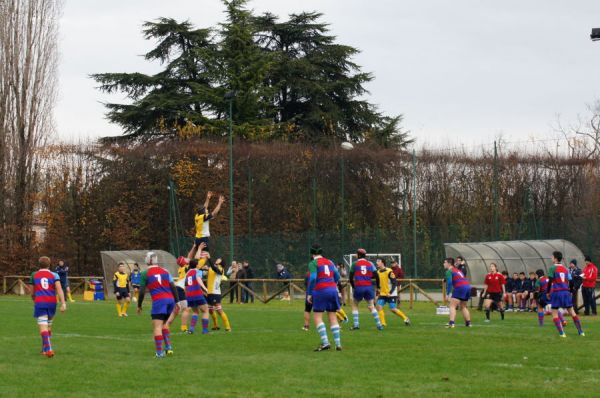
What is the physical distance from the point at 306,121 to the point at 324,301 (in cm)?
4365

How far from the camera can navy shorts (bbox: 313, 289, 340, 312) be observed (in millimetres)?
18922

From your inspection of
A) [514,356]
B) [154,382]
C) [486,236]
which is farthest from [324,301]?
[486,236]

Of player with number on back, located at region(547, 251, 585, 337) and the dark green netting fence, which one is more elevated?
the dark green netting fence

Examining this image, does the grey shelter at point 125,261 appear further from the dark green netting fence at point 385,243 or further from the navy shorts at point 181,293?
the navy shorts at point 181,293

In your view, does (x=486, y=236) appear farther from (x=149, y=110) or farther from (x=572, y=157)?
(x=149, y=110)

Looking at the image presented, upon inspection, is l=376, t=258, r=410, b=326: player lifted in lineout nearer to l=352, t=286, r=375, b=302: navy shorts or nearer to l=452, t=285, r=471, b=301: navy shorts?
l=352, t=286, r=375, b=302: navy shorts

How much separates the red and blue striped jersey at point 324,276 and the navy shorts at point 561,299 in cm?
551

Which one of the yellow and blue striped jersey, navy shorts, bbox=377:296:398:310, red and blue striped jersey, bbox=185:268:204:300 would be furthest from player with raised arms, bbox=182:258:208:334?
the yellow and blue striped jersey

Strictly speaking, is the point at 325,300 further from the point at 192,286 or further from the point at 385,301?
the point at 385,301

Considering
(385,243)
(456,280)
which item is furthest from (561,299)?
(385,243)

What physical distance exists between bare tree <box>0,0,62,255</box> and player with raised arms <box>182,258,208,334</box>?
3513 cm

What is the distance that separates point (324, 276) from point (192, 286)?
5.96 meters

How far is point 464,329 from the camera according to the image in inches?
990

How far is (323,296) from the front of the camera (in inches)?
747
